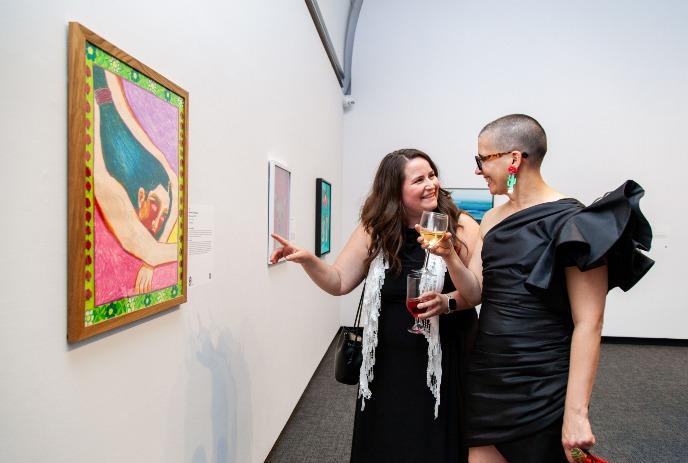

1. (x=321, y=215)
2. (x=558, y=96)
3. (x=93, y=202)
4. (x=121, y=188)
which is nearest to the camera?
(x=93, y=202)

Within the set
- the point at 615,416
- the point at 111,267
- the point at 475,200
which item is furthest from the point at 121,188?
the point at 475,200

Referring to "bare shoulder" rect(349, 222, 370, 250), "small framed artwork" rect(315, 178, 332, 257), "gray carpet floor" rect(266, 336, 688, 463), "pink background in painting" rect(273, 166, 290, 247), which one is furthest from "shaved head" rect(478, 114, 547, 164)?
"small framed artwork" rect(315, 178, 332, 257)

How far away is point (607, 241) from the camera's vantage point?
1220 millimetres

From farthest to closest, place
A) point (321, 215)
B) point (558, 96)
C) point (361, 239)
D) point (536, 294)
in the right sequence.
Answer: point (558, 96) → point (321, 215) → point (361, 239) → point (536, 294)

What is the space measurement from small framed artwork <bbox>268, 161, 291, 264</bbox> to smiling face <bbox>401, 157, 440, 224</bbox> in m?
0.92

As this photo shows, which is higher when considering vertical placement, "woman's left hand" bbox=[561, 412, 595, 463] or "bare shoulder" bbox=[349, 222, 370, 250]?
"bare shoulder" bbox=[349, 222, 370, 250]

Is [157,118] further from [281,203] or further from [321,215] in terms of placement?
[321,215]

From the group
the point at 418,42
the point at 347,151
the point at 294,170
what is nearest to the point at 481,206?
the point at 347,151

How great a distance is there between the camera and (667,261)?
530 cm

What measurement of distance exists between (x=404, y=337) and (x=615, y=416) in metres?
2.65

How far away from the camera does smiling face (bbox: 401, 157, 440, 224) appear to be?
5.73 ft

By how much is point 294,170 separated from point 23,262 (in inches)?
90.5

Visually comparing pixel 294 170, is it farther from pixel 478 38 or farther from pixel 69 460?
pixel 478 38

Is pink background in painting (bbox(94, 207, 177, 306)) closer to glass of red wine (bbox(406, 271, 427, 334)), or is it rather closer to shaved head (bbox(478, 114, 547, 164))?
glass of red wine (bbox(406, 271, 427, 334))
